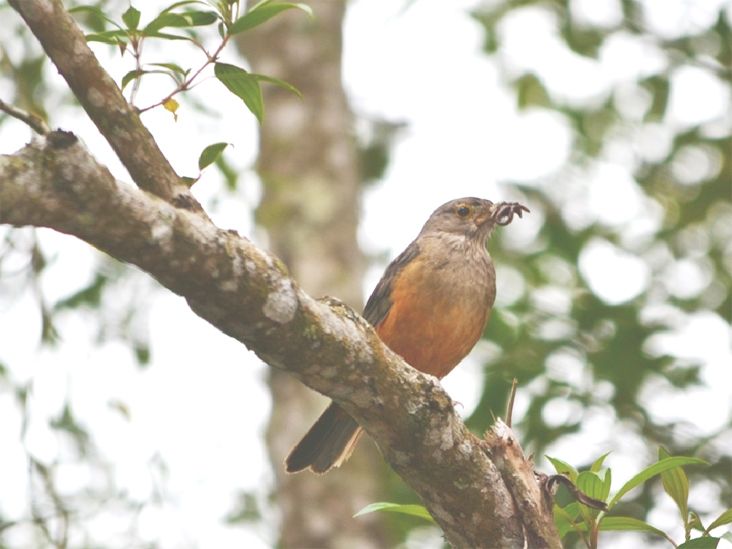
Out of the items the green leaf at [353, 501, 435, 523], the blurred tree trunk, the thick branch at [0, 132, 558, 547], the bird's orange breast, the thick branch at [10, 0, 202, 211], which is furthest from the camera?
the blurred tree trunk

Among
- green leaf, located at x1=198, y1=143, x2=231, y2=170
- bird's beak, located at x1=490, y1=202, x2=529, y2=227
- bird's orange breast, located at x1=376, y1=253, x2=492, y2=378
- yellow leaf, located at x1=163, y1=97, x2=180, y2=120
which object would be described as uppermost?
bird's beak, located at x1=490, y1=202, x2=529, y2=227

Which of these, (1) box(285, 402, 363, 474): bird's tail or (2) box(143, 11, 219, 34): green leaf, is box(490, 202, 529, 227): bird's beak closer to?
(1) box(285, 402, 363, 474): bird's tail

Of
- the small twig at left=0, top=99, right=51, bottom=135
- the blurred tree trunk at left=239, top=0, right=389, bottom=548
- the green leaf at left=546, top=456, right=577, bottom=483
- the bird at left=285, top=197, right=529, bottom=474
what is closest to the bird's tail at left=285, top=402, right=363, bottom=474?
the bird at left=285, top=197, right=529, bottom=474

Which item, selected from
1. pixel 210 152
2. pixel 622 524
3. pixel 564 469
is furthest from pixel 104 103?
pixel 622 524

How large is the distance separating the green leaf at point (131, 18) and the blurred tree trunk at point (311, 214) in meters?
3.07

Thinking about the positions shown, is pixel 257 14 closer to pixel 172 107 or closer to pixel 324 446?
pixel 172 107

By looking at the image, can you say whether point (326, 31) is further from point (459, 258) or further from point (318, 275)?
point (459, 258)

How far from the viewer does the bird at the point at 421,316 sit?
4.91m

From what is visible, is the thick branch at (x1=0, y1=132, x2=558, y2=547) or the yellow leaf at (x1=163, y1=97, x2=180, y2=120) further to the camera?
the yellow leaf at (x1=163, y1=97, x2=180, y2=120)

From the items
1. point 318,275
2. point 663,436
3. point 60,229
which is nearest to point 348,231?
point 318,275

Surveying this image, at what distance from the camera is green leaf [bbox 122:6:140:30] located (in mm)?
2988

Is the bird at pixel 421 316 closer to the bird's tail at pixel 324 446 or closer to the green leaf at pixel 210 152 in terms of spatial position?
the bird's tail at pixel 324 446

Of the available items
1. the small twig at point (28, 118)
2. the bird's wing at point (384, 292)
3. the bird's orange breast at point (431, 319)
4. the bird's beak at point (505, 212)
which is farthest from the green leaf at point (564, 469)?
the bird's beak at point (505, 212)

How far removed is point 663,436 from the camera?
5508 mm
